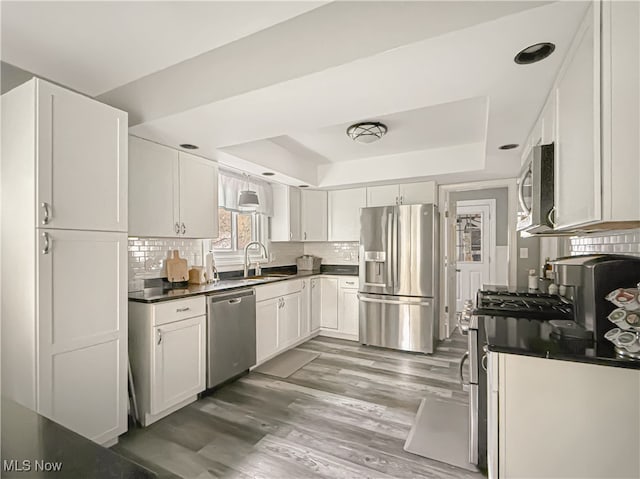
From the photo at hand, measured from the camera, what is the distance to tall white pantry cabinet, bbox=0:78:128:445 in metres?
1.79

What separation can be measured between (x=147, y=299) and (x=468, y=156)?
3427mm

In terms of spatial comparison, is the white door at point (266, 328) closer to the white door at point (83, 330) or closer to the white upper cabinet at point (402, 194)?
the white door at point (83, 330)

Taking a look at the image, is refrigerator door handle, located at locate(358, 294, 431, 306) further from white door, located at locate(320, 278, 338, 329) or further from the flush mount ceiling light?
the flush mount ceiling light

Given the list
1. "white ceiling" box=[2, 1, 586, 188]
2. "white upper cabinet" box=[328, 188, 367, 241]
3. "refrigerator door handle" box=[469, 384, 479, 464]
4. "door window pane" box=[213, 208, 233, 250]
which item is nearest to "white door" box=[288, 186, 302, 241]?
"white upper cabinet" box=[328, 188, 367, 241]

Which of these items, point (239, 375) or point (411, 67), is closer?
point (411, 67)

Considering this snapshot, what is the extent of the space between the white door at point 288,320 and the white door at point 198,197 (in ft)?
3.94

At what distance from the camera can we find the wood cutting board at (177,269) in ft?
10.4

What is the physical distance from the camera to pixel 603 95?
1107 mm

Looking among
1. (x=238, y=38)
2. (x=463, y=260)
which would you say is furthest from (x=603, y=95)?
(x=463, y=260)

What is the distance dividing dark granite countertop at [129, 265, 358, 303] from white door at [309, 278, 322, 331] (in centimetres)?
14

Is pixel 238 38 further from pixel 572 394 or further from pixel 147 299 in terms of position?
pixel 572 394

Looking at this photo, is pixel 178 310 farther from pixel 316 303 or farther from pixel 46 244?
pixel 316 303

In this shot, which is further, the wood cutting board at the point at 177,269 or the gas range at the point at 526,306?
the wood cutting board at the point at 177,269

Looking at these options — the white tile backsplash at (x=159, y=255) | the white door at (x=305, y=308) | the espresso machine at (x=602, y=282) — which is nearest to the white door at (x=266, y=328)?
the white door at (x=305, y=308)
